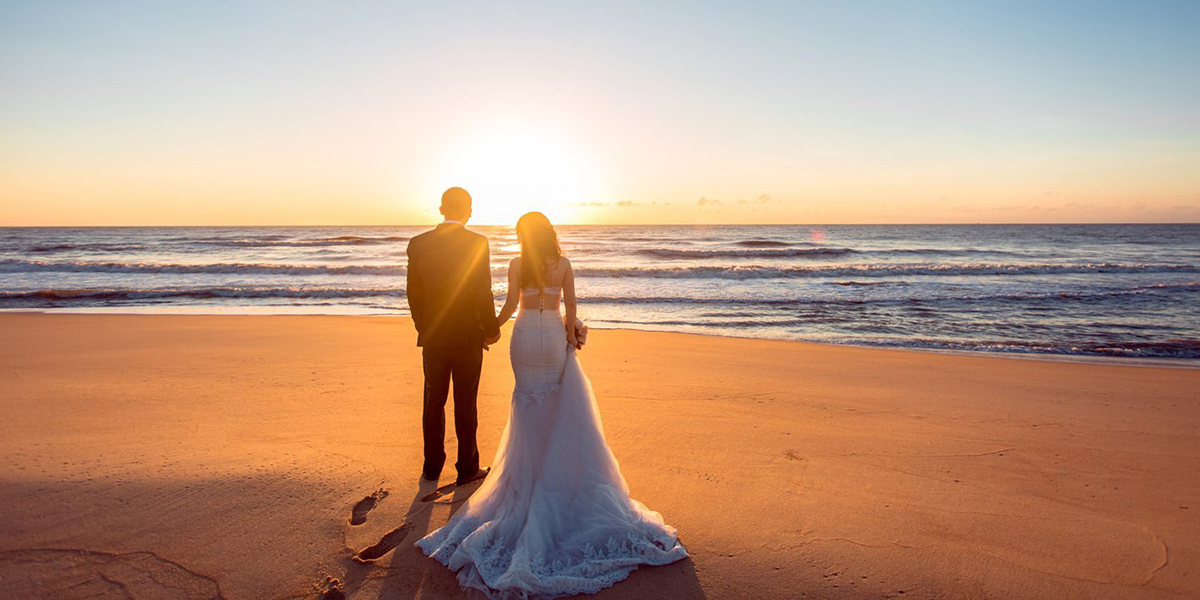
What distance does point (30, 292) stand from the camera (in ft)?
66.4

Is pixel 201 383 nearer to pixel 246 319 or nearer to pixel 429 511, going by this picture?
pixel 429 511

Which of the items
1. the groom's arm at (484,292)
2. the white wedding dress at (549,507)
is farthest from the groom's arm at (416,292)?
the white wedding dress at (549,507)

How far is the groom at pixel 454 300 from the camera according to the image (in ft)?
13.7

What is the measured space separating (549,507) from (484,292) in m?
1.53

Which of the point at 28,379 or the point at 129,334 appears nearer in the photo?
the point at 28,379

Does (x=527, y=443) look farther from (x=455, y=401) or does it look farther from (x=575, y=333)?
(x=455, y=401)

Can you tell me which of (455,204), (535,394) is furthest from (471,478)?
(455,204)

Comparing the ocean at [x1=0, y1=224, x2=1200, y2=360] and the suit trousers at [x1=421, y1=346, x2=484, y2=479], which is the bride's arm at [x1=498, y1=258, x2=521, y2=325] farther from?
the ocean at [x1=0, y1=224, x2=1200, y2=360]

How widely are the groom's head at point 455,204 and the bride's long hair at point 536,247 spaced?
0.66 meters

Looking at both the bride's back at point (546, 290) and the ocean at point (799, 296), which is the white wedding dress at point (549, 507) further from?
the ocean at point (799, 296)

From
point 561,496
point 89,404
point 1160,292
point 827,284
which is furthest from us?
point 827,284

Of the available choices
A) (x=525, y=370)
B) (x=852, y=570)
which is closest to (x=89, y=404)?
(x=525, y=370)

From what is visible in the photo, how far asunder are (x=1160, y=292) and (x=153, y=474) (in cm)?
2593

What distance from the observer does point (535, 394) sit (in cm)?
382
